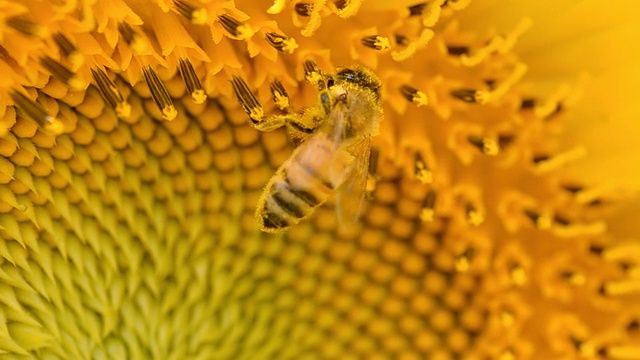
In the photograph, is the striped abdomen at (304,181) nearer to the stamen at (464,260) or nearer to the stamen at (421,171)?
the stamen at (421,171)

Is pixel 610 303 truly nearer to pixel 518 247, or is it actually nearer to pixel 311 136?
pixel 518 247

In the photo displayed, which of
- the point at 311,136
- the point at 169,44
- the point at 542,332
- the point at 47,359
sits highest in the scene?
the point at 169,44

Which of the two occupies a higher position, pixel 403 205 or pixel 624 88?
pixel 624 88

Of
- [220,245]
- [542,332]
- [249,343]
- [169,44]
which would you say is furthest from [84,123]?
[542,332]

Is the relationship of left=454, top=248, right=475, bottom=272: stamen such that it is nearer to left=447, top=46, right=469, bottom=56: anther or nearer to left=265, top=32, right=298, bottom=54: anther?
left=447, top=46, right=469, bottom=56: anther

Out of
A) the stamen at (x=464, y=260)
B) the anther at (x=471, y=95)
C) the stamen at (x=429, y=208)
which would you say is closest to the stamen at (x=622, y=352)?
the stamen at (x=464, y=260)

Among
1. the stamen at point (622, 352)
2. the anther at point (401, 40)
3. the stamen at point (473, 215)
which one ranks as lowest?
the stamen at point (622, 352)

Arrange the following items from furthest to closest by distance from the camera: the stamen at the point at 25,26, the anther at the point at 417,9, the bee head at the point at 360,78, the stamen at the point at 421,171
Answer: the stamen at the point at 421,171 → the anther at the point at 417,9 → the bee head at the point at 360,78 → the stamen at the point at 25,26
